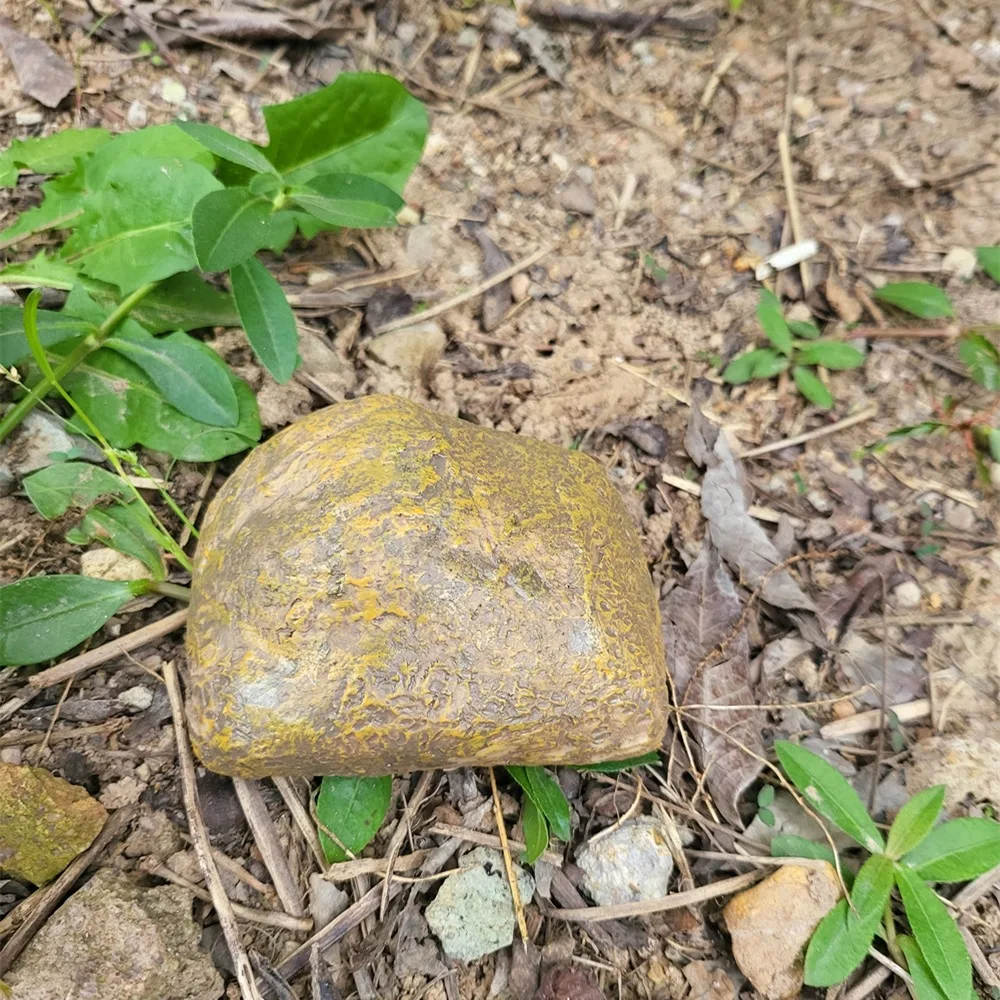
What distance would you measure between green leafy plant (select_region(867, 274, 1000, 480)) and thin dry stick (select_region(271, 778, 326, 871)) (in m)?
2.03

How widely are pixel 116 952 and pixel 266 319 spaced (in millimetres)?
1474

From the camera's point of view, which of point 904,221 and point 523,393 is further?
point 904,221

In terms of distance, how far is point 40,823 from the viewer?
1.59 metres

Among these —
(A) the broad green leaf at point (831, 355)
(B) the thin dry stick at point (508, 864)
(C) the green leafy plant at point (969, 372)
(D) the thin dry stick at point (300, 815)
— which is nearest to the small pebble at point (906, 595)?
(C) the green leafy plant at point (969, 372)

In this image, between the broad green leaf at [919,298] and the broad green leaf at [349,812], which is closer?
the broad green leaf at [349,812]

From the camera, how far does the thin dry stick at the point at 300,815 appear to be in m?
1.75

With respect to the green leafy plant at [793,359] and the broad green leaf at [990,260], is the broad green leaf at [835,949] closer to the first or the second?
the green leafy plant at [793,359]

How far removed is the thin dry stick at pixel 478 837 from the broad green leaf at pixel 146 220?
5.18 feet

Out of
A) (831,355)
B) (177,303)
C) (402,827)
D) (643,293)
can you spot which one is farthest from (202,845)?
(831,355)

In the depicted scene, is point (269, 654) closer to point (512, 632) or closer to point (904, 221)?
point (512, 632)

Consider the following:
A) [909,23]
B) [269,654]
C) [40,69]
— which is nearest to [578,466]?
[269,654]

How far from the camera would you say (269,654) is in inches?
59.9

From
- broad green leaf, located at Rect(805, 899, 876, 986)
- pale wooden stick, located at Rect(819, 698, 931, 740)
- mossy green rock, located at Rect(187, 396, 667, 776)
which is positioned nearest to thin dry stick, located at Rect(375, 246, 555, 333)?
mossy green rock, located at Rect(187, 396, 667, 776)

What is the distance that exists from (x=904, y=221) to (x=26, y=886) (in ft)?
11.0
